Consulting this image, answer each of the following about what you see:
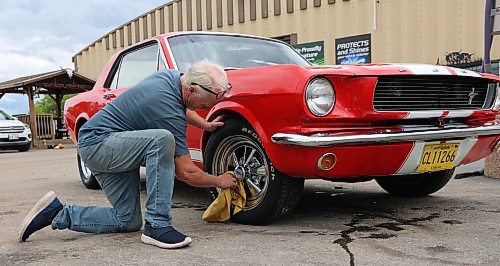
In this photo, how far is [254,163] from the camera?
3477 mm

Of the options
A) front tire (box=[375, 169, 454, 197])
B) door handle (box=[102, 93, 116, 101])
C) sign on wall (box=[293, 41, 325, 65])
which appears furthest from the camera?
sign on wall (box=[293, 41, 325, 65])

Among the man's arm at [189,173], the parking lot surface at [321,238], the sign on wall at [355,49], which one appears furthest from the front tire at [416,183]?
the sign on wall at [355,49]

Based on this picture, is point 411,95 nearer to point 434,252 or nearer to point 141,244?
point 434,252

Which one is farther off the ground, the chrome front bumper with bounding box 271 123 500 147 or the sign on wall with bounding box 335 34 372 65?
the sign on wall with bounding box 335 34 372 65

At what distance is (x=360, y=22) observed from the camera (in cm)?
1555

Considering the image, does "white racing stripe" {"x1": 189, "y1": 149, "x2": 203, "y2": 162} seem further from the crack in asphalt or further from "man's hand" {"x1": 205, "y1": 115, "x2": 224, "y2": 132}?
the crack in asphalt

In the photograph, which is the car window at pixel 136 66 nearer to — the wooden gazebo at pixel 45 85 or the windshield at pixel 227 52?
the windshield at pixel 227 52

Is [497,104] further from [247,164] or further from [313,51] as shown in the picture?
[313,51]

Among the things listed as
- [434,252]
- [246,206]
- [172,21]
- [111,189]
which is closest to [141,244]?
[111,189]

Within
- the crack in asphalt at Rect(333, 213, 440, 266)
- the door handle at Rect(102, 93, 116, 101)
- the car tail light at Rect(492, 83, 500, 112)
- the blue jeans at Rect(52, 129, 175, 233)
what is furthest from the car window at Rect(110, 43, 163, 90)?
the car tail light at Rect(492, 83, 500, 112)

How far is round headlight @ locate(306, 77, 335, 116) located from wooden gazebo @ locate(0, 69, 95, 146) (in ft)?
57.9

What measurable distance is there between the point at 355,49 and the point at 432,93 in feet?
41.1

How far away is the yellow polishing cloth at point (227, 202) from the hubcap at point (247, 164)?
0.06 metres

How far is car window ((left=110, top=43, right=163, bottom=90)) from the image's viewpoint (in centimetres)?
463
